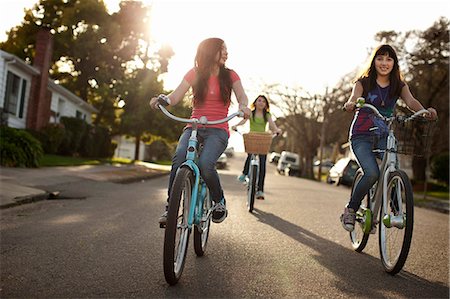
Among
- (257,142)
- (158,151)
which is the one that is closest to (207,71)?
(257,142)

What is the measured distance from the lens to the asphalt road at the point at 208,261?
3984 mm

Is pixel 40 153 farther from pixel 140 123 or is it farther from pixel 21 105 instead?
pixel 140 123

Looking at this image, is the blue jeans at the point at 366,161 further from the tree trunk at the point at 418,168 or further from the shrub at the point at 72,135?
the tree trunk at the point at 418,168

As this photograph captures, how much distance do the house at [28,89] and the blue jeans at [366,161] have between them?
1704cm

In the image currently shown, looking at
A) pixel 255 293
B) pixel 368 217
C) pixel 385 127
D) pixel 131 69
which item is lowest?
pixel 255 293

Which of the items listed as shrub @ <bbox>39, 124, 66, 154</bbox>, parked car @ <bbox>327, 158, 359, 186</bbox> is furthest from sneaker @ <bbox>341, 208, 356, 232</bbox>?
parked car @ <bbox>327, 158, 359, 186</bbox>

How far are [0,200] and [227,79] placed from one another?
16.0ft

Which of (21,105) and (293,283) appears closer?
(293,283)

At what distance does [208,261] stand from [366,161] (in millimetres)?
1824

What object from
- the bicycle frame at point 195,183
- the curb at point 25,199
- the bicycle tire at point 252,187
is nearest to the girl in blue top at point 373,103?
the bicycle frame at point 195,183

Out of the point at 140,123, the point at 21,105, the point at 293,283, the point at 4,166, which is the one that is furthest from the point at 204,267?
the point at 140,123

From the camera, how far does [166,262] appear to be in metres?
3.81

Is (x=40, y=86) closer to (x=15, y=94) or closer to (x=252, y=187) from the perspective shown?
(x=15, y=94)

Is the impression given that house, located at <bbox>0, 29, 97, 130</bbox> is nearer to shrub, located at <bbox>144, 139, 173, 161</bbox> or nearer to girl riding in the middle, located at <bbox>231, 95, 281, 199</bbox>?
girl riding in the middle, located at <bbox>231, 95, 281, 199</bbox>
